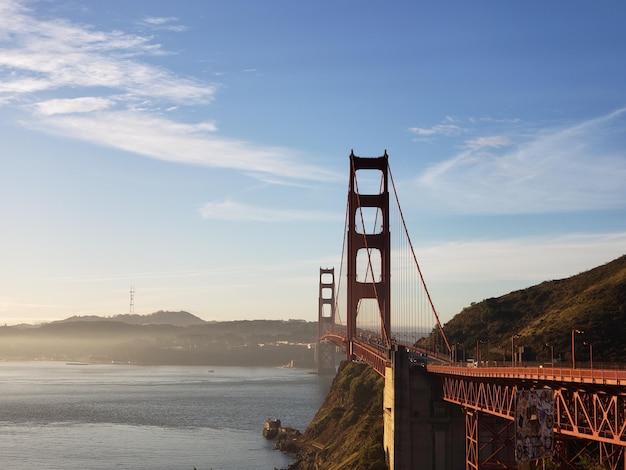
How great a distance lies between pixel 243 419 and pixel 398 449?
2954 inches

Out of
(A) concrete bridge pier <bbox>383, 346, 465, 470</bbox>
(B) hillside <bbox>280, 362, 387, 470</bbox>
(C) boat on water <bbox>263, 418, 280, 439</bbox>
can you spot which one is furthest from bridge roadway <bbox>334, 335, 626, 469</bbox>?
(C) boat on water <bbox>263, 418, 280, 439</bbox>

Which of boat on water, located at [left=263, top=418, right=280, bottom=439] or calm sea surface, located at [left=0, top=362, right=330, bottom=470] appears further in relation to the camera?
boat on water, located at [left=263, top=418, right=280, bottom=439]

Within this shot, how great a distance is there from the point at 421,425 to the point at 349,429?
23556 millimetres

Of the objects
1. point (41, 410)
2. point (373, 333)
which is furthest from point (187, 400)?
point (373, 333)

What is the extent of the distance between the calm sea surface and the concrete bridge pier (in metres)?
25.9

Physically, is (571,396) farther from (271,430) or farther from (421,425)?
(271,430)

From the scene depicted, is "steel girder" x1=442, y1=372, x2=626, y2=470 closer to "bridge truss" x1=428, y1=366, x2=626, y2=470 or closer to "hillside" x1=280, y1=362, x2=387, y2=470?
"bridge truss" x1=428, y1=366, x2=626, y2=470

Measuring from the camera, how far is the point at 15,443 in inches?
4117

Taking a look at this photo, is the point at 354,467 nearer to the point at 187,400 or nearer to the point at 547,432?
the point at 547,432

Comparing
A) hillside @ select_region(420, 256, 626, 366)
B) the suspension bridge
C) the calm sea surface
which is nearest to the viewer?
the suspension bridge

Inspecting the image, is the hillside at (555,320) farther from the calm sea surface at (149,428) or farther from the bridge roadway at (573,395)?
the calm sea surface at (149,428)

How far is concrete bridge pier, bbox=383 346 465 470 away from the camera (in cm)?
5838

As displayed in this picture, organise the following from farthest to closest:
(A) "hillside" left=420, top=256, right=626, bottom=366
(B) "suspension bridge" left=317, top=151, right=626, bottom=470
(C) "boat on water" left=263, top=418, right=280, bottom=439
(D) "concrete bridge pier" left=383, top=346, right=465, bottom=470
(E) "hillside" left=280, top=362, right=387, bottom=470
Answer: (C) "boat on water" left=263, top=418, right=280, bottom=439
(A) "hillside" left=420, top=256, right=626, bottom=366
(E) "hillside" left=280, top=362, right=387, bottom=470
(D) "concrete bridge pier" left=383, top=346, right=465, bottom=470
(B) "suspension bridge" left=317, top=151, right=626, bottom=470

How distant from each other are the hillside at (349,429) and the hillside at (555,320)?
10.7m
